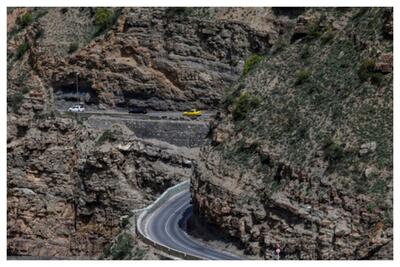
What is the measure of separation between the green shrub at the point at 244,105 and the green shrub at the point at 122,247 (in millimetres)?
8274

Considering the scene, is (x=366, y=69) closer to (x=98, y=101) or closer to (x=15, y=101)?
(x=98, y=101)

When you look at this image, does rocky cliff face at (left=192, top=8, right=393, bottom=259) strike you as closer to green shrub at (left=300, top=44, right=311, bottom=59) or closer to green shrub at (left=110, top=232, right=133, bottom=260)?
green shrub at (left=300, top=44, right=311, bottom=59)

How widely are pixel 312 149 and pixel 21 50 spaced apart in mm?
42235

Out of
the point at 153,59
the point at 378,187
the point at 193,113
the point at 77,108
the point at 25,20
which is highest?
the point at 378,187

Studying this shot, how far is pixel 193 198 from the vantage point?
60406 mm

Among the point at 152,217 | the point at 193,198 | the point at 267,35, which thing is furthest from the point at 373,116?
the point at 267,35

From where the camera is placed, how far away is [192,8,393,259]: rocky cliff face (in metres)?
50.9

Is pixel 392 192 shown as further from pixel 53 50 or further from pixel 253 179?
pixel 53 50

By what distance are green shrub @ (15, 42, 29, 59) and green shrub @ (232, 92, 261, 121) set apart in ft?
113

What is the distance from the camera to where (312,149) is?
54250mm

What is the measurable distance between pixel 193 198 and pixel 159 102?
26421 millimetres

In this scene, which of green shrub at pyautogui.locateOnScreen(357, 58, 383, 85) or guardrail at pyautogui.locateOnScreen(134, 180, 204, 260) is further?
green shrub at pyautogui.locateOnScreen(357, 58, 383, 85)

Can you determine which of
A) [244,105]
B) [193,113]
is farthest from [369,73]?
[193,113]

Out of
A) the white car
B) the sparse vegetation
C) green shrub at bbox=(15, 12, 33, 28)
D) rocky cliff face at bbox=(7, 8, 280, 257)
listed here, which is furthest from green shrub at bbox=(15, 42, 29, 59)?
the white car
